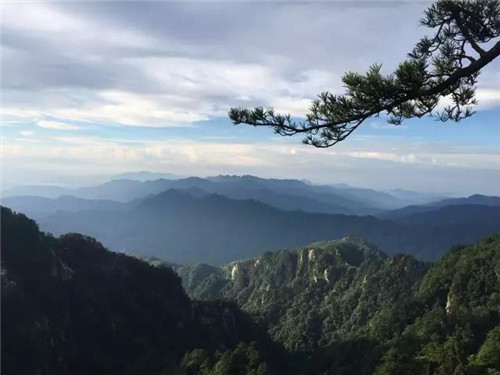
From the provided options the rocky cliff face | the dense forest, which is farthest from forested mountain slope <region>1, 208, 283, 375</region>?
the rocky cliff face

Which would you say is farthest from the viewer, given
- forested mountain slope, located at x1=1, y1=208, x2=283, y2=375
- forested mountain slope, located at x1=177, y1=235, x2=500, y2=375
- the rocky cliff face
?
the rocky cliff face

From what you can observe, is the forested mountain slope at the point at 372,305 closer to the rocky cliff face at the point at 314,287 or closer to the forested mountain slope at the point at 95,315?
the rocky cliff face at the point at 314,287

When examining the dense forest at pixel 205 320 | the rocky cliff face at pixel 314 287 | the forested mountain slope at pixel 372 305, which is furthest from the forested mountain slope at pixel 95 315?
the rocky cliff face at pixel 314 287

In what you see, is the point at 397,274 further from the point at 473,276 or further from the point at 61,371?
the point at 61,371

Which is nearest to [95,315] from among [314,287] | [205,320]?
[205,320]

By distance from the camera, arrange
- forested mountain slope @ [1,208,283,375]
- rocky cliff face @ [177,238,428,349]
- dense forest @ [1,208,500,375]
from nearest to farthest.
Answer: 1. dense forest @ [1,208,500,375]
2. forested mountain slope @ [1,208,283,375]
3. rocky cliff face @ [177,238,428,349]

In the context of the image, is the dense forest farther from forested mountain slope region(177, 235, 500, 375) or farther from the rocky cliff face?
the rocky cliff face

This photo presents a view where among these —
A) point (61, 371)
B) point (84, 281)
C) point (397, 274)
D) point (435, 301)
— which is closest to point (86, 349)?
point (61, 371)

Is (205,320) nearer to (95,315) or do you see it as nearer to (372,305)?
(95,315)

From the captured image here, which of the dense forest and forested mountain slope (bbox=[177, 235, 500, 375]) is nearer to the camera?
forested mountain slope (bbox=[177, 235, 500, 375])
